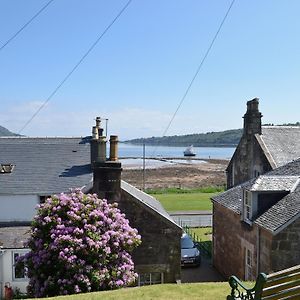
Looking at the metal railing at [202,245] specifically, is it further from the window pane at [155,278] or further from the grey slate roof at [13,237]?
the grey slate roof at [13,237]

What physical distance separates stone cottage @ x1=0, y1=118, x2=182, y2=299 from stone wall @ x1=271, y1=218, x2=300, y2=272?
12.7 ft

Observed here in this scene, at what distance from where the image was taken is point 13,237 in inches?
779

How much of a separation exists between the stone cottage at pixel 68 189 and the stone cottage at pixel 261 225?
3420 mm

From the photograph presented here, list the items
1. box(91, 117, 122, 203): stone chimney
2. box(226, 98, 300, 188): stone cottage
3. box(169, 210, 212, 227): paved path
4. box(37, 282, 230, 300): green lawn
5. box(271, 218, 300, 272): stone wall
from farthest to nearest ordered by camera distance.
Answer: box(169, 210, 212, 227): paved path < box(226, 98, 300, 188): stone cottage < box(91, 117, 122, 203): stone chimney < box(271, 218, 300, 272): stone wall < box(37, 282, 230, 300): green lawn

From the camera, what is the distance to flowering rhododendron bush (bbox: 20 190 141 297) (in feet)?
44.8

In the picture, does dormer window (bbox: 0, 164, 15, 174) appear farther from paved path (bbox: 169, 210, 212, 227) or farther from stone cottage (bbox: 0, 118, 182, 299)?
Result: paved path (bbox: 169, 210, 212, 227)

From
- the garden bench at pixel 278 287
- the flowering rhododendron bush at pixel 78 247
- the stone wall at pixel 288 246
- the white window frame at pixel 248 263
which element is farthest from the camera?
the white window frame at pixel 248 263

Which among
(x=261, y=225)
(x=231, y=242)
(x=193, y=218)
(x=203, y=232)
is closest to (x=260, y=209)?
(x=261, y=225)

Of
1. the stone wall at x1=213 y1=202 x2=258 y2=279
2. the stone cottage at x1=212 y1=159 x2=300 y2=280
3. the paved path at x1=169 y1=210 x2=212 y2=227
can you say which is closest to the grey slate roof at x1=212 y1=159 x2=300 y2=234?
the stone cottage at x1=212 y1=159 x2=300 y2=280

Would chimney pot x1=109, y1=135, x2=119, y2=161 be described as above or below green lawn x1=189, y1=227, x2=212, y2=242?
above

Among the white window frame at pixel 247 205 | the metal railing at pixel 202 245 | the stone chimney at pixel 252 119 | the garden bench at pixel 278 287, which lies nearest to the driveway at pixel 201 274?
the metal railing at pixel 202 245

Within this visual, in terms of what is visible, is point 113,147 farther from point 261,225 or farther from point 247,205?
point 261,225

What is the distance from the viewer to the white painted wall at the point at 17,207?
69.8ft

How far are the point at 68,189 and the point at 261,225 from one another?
368 inches
